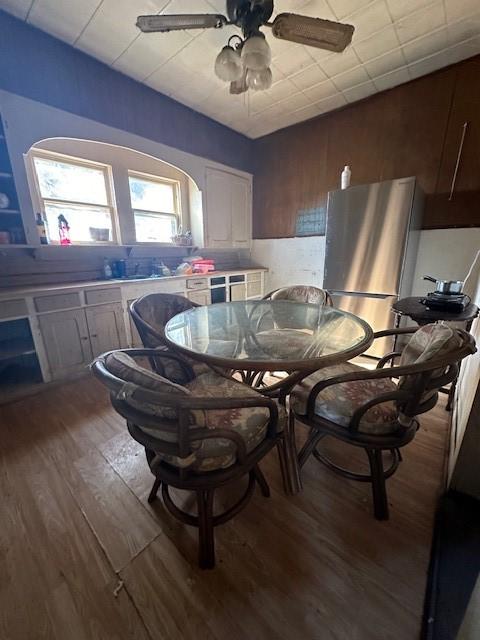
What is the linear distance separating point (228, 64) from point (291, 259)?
2.66 metres

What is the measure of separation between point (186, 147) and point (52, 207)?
1.73 metres

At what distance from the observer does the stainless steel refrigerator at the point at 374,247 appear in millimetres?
2354

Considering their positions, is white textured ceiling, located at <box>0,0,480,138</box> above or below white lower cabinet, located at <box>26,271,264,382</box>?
above

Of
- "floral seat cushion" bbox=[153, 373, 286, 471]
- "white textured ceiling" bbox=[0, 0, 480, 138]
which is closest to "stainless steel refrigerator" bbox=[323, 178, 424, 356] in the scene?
"white textured ceiling" bbox=[0, 0, 480, 138]

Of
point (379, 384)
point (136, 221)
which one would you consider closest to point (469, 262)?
point (379, 384)

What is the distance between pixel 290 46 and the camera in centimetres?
212

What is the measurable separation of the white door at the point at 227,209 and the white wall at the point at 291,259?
0.36 m

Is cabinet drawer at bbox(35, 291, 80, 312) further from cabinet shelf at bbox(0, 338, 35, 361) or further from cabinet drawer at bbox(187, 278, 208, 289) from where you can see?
cabinet drawer at bbox(187, 278, 208, 289)

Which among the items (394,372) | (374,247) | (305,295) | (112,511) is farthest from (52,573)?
(374,247)

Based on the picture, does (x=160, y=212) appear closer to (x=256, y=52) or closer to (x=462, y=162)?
(x=256, y=52)

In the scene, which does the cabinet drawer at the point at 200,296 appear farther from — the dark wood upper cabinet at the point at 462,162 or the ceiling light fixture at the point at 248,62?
the dark wood upper cabinet at the point at 462,162

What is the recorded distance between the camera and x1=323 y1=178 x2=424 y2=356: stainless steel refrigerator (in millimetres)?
2354

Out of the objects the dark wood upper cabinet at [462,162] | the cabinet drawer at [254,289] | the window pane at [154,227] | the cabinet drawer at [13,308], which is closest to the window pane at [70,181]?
the window pane at [154,227]

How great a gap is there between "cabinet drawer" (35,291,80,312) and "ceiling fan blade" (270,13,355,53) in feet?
7.72
